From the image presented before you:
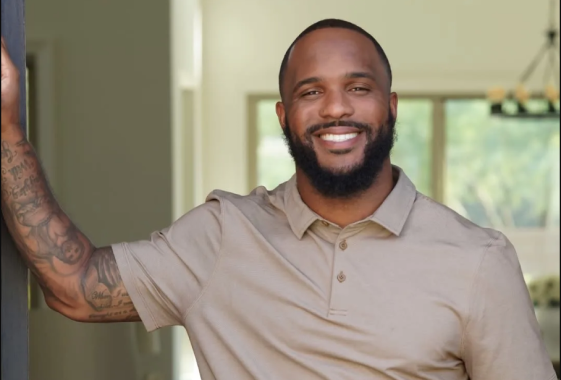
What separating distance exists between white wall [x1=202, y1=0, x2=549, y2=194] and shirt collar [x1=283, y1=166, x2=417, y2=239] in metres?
6.46

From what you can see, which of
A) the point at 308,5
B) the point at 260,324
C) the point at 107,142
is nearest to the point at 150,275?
the point at 260,324

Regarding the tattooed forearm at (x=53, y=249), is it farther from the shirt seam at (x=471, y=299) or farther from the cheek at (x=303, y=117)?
the shirt seam at (x=471, y=299)

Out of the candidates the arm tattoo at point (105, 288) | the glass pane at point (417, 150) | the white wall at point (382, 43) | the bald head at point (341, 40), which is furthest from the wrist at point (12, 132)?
the glass pane at point (417, 150)

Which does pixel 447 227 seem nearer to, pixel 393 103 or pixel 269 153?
pixel 393 103

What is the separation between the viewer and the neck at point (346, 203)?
1.75 meters

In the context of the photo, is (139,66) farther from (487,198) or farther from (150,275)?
(487,198)

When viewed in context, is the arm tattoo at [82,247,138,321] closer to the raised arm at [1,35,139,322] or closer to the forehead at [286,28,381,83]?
the raised arm at [1,35,139,322]

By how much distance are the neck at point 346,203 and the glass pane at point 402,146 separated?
22.0 feet

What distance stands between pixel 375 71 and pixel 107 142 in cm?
220

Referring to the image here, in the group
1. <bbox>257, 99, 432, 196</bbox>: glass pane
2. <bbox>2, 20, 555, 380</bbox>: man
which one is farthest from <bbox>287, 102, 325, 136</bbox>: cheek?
<bbox>257, 99, 432, 196</bbox>: glass pane

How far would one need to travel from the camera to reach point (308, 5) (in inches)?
321

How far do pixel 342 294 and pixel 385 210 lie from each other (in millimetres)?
174

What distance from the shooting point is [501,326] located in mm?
1646

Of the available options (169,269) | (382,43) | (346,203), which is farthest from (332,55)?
(382,43)
